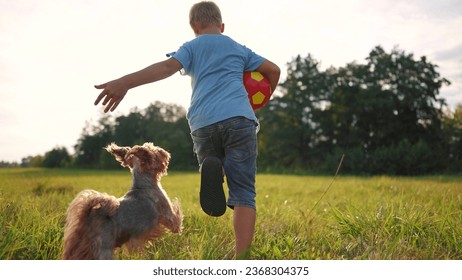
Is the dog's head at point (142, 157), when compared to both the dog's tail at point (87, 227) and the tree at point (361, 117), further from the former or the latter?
the tree at point (361, 117)

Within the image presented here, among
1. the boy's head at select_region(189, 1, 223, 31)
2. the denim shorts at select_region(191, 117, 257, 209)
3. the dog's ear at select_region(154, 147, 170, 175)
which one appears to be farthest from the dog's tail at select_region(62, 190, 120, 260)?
the boy's head at select_region(189, 1, 223, 31)

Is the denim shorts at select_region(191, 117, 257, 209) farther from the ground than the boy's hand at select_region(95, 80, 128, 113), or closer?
closer

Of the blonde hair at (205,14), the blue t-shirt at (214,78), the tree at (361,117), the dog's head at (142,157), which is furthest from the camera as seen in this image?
the tree at (361,117)

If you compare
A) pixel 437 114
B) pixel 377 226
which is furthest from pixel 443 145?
pixel 377 226

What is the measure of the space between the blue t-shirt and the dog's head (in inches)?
23.0

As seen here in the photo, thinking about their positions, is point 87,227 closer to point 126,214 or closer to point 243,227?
point 126,214

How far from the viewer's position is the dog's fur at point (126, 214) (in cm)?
326

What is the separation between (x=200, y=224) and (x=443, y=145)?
29.9 metres

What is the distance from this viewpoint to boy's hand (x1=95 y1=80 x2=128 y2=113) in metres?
2.95

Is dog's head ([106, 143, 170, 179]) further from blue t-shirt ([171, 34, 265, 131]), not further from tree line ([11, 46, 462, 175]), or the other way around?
tree line ([11, 46, 462, 175])

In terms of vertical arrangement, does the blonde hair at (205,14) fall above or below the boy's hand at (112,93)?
above

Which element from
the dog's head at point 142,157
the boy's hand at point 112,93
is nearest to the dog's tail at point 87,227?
the dog's head at point 142,157

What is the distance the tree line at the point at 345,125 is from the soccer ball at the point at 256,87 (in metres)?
21.0
